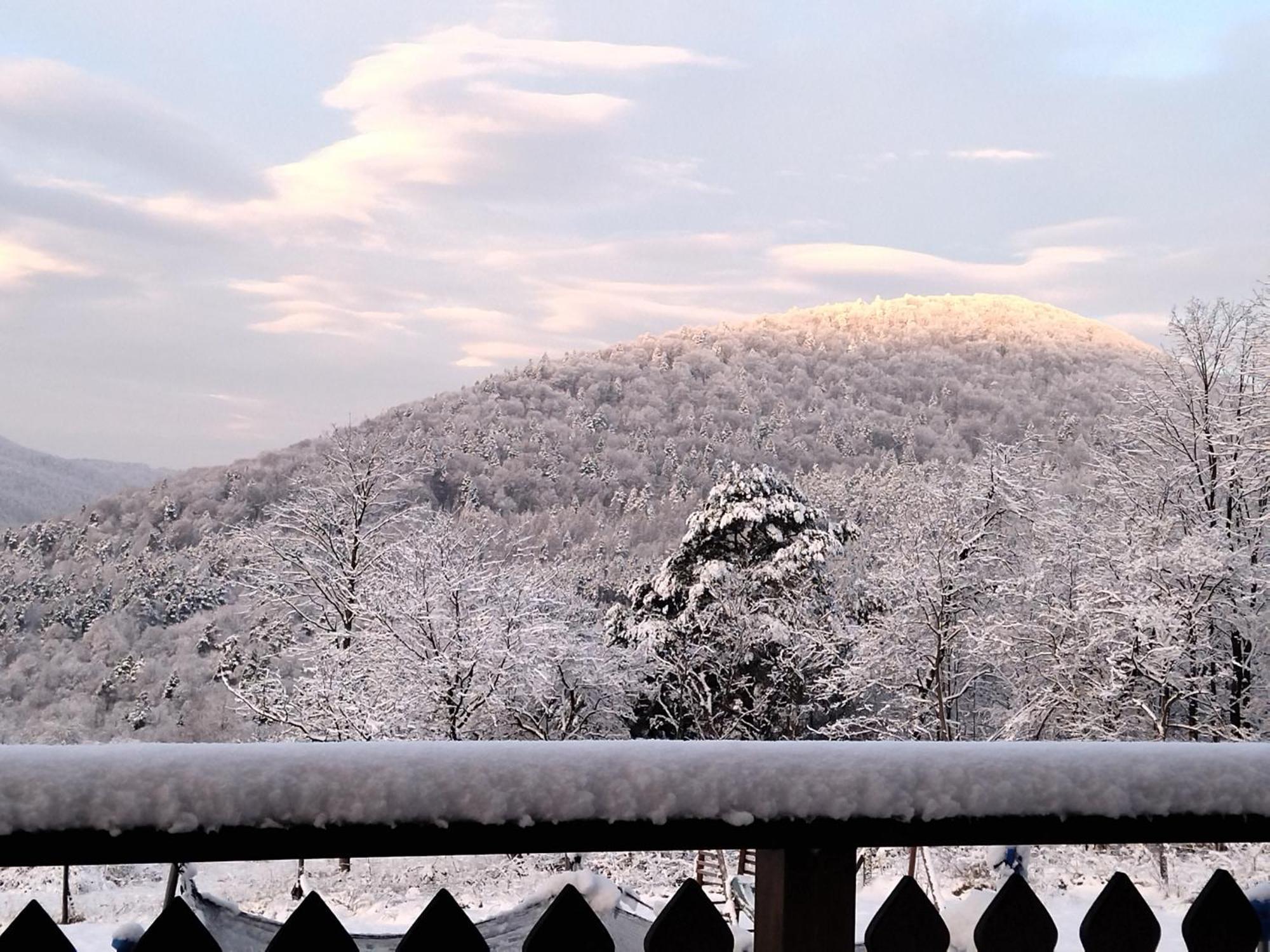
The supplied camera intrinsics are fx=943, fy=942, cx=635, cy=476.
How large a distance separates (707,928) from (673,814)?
0.15m

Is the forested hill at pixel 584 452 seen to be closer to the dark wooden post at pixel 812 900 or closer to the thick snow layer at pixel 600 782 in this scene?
the thick snow layer at pixel 600 782

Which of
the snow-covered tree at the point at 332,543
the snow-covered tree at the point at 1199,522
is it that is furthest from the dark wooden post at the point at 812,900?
the snow-covered tree at the point at 332,543

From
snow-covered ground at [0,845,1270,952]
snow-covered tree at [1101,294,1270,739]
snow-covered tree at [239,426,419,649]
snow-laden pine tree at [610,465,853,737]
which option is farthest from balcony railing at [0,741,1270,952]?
snow-laden pine tree at [610,465,853,737]

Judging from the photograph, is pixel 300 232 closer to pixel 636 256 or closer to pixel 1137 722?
pixel 636 256

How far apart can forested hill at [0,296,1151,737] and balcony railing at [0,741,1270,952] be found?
66.0 feet

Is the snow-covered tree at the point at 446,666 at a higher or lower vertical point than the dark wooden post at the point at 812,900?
lower

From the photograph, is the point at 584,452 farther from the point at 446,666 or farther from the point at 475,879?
the point at 475,879

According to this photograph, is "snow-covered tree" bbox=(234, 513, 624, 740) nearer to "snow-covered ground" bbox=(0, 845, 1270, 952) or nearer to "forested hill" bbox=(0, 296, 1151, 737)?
"snow-covered ground" bbox=(0, 845, 1270, 952)

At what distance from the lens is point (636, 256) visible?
54.8 metres

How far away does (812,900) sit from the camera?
34.5 inches

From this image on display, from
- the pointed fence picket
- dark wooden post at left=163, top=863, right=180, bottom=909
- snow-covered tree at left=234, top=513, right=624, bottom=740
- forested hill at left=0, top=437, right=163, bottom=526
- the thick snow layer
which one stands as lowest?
snow-covered tree at left=234, top=513, right=624, bottom=740

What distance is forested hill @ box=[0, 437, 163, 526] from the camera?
3400cm

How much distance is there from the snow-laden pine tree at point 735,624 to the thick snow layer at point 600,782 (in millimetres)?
18247

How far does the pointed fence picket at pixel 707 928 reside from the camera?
31.3 inches
